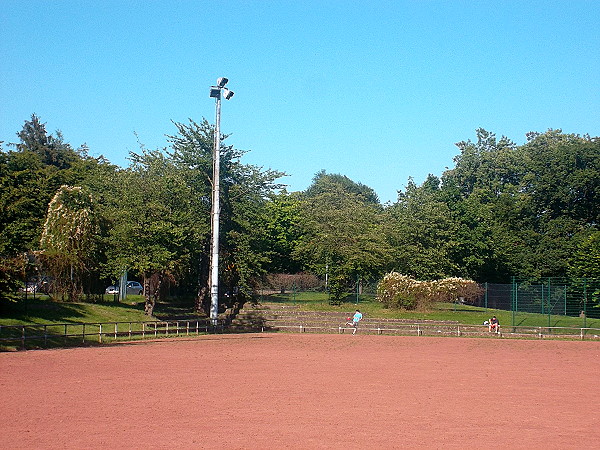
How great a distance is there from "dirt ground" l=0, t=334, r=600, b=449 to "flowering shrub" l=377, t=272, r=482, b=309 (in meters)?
18.4

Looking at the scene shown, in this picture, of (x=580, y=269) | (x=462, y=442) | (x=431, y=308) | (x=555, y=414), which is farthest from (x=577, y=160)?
(x=462, y=442)

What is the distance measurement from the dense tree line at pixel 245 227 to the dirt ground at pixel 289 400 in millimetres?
10081

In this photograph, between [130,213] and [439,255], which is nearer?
[130,213]

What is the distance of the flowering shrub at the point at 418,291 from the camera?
44406mm

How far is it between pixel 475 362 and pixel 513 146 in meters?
72.2

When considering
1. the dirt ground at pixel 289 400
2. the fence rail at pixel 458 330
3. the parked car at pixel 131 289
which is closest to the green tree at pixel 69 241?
the dirt ground at pixel 289 400

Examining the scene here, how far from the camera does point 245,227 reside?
40844 millimetres

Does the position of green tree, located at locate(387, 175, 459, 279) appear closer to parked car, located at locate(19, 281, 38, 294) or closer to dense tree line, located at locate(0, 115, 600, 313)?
dense tree line, located at locate(0, 115, 600, 313)

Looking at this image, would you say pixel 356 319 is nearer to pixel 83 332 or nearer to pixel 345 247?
pixel 345 247

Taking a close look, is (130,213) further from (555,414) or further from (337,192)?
(337,192)

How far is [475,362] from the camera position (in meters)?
23.5

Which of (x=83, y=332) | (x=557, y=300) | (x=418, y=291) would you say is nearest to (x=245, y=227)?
(x=418, y=291)

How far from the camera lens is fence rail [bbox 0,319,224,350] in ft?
80.2

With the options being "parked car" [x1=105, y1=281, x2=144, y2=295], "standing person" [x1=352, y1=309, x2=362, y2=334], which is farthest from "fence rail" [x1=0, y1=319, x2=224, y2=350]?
"parked car" [x1=105, y1=281, x2=144, y2=295]
